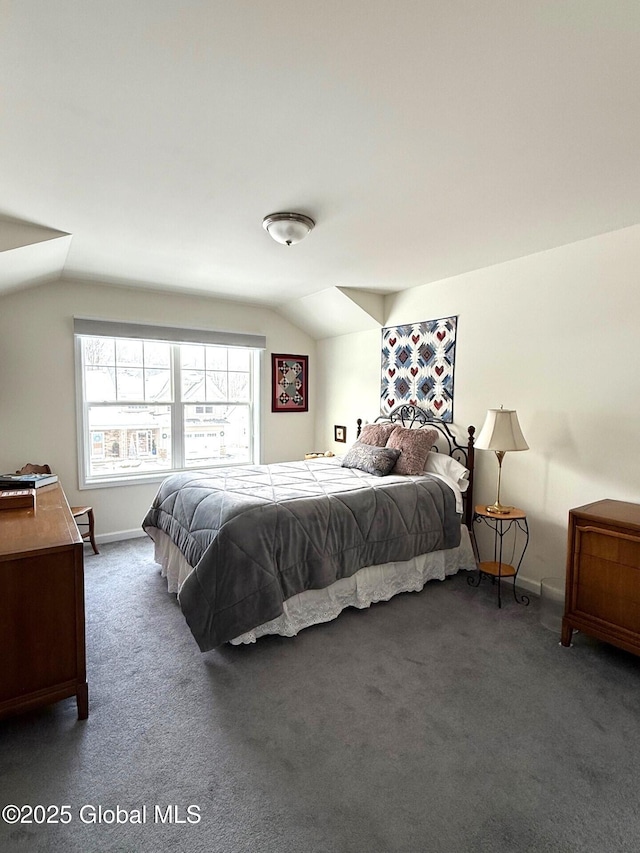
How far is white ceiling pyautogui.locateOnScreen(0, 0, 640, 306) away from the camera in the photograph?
3.98 feet

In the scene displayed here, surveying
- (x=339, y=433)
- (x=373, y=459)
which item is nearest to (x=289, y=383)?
(x=339, y=433)

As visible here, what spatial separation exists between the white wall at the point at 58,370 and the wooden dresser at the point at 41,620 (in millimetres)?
2202

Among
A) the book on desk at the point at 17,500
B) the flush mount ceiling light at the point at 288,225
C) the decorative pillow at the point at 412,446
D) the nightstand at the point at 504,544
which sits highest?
the flush mount ceiling light at the point at 288,225

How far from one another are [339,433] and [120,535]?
8.28 ft

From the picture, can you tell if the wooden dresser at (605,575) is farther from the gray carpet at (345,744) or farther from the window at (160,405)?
the window at (160,405)

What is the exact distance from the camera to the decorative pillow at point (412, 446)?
351 cm

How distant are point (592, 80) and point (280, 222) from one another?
1542 millimetres

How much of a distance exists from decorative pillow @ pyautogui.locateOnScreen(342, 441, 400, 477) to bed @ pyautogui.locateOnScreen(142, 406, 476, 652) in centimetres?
1

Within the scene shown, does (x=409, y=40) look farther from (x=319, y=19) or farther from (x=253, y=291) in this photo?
(x=253, y=291)

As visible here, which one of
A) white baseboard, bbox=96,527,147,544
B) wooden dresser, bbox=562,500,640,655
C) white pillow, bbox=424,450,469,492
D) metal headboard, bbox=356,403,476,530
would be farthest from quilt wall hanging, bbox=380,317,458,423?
white baseboard, bbox=96,527,147,544

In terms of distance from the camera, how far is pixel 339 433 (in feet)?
16.7

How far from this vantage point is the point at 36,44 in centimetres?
128

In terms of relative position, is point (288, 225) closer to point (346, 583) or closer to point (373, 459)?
point (373, 459)

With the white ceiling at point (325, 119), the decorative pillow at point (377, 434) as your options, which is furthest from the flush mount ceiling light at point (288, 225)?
the decorative pillow at point (377, 434)
